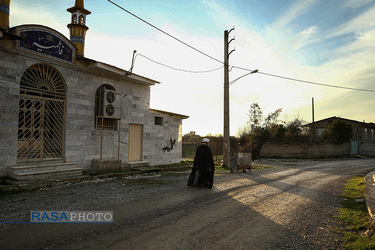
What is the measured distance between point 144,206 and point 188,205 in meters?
1.07

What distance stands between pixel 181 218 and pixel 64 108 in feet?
24.1

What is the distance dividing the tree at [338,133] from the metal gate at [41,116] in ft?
92.5

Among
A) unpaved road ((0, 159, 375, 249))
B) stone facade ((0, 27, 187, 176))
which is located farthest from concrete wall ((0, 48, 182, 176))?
unpaved road ((0, 159, 375, 249))

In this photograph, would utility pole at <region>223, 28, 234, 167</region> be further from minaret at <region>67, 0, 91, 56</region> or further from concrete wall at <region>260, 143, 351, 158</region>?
concrete wall at <region>260, 143, 351, 158</region>

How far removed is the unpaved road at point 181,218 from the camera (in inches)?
144

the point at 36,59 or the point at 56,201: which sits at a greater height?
the point at 36,59

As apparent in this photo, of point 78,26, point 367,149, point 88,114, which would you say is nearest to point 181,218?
point 88,114

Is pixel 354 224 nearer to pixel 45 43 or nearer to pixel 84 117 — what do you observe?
pixel 84 117

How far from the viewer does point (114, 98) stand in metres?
11.2

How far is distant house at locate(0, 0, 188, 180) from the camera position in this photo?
26.0ft

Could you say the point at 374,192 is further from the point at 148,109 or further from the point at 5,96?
the point at 5,96

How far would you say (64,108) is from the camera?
958cm

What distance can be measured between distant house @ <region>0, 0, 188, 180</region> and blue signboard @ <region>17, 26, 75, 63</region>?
0.03 metres

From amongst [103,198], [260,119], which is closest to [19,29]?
[103,198]
